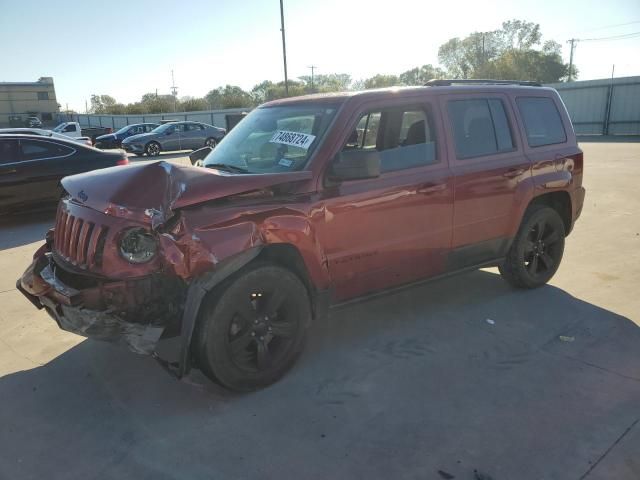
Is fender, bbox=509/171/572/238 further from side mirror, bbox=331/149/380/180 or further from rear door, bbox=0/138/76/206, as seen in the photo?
rear door, bbox=0/138/76/206

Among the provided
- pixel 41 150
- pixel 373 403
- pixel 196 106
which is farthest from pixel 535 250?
pixel 196 106

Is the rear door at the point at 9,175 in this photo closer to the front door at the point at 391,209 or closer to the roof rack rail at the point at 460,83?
the front door at the point at 391,209

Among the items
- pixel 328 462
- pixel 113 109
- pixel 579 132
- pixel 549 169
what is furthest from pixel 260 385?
pixel 113 109

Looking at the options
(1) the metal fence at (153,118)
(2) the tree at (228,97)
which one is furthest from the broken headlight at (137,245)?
(2) the tree at (228,97)

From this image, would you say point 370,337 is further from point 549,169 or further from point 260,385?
point 549,169

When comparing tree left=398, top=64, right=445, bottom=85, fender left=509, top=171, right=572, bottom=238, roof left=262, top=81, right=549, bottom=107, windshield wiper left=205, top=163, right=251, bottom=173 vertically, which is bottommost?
fender left=509, top=171, right=572, bottom=238

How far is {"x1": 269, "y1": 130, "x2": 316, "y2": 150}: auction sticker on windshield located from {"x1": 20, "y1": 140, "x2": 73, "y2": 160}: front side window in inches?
262

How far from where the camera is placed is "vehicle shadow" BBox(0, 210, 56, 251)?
7535 millimetres

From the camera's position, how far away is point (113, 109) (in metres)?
67.6

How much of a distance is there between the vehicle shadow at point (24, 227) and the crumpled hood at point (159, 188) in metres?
4.99

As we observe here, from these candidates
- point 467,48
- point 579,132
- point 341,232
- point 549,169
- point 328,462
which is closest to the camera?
point 328,462

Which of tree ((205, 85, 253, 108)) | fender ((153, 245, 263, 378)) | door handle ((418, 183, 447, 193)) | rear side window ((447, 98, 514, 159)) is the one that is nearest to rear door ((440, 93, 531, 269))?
rear side window ((447, 98, 514, 159))

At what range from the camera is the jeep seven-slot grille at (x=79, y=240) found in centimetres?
302

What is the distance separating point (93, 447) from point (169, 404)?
0.52 metres
